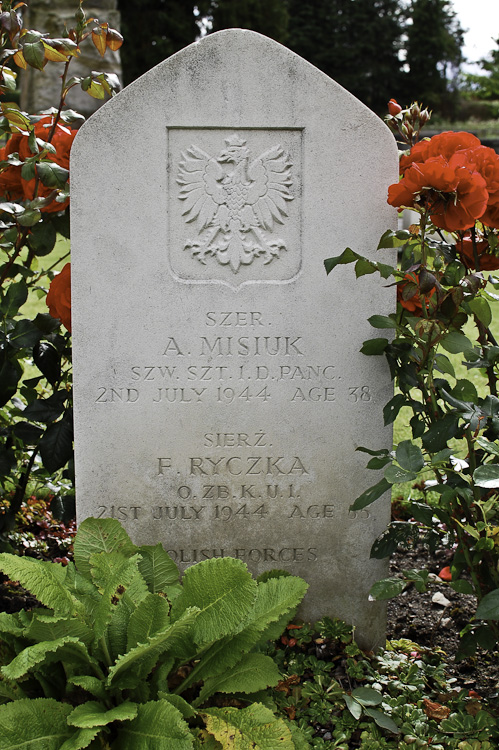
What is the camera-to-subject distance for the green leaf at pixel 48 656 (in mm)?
1722

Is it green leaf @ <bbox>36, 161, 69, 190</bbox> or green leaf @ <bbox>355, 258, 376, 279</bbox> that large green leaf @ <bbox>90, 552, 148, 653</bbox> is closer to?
green leaf @ <bbox>355, 258, 376, 279</bbox>

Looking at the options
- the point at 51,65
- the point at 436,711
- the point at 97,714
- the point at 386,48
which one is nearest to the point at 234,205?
the point at 97,714

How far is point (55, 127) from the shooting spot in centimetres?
257

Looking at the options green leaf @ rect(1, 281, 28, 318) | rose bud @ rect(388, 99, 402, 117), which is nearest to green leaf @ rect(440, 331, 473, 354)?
rose bud @ rect(388, 99, 402, 117)

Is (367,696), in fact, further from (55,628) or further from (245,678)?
(55,628)

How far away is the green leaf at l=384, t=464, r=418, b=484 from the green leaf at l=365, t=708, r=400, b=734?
722mm

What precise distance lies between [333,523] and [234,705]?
71cm

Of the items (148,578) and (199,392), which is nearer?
(148,578)

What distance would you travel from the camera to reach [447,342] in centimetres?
212

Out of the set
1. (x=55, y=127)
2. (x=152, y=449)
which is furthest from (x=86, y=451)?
(x=55, y=127)

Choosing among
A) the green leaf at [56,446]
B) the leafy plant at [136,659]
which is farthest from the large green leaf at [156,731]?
the green leaf at [56,446]

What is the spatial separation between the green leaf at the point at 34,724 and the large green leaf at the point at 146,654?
15 centimetres

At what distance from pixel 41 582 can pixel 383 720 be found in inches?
41.3

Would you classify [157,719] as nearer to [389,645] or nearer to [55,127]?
[389,645]
